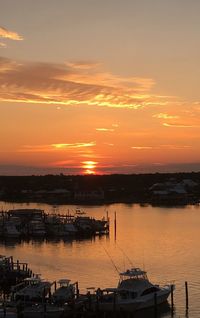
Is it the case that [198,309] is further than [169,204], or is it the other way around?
[169,204]

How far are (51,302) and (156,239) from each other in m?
35.2

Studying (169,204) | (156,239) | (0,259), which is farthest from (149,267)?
(169,204)

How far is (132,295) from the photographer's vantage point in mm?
31891

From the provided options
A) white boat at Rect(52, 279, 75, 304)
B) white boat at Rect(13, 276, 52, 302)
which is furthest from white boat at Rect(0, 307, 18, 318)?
white boat at Rect(52, 279, 75, 304)

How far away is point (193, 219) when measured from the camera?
292ft

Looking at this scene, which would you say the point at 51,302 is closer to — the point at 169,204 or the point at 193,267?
the point at 193,267

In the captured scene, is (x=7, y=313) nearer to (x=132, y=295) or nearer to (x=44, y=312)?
(x=44, y=312)

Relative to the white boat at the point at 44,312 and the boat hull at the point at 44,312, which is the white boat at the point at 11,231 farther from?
the boat hull at the point at 44,312

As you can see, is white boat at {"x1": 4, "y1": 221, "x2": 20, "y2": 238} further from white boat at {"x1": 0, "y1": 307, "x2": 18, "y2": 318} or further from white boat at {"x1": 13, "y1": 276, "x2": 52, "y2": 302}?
white boat at {"x1": 0, "y1": 307, "x2": 18, "y2": 318}

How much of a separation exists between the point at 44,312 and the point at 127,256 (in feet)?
77.3

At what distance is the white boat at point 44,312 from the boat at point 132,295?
7.02 feet

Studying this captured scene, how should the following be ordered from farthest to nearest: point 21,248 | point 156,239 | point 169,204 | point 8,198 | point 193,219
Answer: point 8,198 < point 169,204 < point 193,219 < point 156,239 < point 21,248

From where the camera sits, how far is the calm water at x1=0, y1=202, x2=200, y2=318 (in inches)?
1557

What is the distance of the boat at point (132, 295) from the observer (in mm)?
30703
